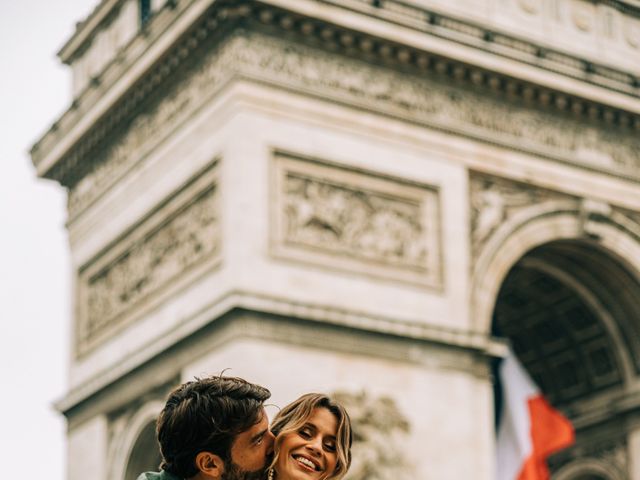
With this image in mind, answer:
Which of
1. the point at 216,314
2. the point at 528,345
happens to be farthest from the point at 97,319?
the point at 528,345

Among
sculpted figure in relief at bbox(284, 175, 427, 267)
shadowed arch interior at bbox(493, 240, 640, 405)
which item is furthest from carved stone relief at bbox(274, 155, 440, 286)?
shadowed arch interior at bbox(493, 240, 640, 405)

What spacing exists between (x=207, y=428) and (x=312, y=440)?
51 cm

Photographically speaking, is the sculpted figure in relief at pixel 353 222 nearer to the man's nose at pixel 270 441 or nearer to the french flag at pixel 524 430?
the french flag at pixel 524 430

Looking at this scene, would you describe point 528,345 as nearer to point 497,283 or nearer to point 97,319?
point 497,283

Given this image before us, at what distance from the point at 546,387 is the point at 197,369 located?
310 inches

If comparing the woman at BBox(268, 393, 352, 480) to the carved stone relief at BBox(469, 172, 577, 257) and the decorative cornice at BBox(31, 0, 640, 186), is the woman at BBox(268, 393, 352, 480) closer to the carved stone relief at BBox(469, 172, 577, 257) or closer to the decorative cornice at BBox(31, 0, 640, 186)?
the decorative cornice at BBox(31, 0, 640, 186)

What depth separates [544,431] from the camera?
71.9 ft

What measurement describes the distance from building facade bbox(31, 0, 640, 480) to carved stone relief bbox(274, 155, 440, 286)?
1.1 inches

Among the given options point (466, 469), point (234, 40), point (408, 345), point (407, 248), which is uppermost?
point (234, 40)

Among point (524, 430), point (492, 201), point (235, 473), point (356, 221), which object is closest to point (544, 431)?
point (524, 430)

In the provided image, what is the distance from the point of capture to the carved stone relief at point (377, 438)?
18234mm

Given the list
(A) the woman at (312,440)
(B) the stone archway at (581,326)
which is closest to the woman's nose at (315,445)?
(A) the woman at (312,440)

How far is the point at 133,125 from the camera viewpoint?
21234 millimetres

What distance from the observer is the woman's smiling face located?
3.87m
